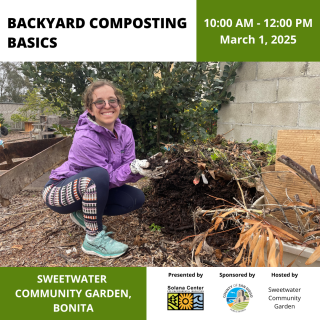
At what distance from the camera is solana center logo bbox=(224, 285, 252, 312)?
1240 millimetres

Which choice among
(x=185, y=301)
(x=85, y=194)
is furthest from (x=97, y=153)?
(x=185, y=301)

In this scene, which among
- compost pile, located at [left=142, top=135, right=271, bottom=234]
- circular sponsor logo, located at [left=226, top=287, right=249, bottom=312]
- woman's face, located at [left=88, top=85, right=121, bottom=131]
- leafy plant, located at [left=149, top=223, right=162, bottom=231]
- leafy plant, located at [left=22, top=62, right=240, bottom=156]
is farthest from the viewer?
leafy plant, located at [left=22, top=62, right=240, bottom=156]

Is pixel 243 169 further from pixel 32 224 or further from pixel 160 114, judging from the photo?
pixel 32 224

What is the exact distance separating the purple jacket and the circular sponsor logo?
3.33ft

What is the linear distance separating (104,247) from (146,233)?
1.37ft

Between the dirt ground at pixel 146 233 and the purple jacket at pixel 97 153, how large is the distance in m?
0.52

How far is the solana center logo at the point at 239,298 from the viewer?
4.07ft

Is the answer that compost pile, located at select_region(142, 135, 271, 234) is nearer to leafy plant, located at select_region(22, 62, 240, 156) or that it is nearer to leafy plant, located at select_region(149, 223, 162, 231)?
leafy plant, located at select_region(149, 223, 162, 231)

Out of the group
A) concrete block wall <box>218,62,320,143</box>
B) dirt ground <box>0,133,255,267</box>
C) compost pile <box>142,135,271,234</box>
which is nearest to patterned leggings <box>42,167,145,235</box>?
dirt ground <box>0,133,255,267</box>

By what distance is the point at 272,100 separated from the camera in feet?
11.0

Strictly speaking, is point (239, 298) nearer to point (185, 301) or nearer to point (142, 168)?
point (185, 301)

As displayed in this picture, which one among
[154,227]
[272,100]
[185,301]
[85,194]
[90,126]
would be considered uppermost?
[272,100]

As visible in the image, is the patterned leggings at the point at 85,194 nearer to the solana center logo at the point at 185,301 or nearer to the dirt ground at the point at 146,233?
the dirt ground at the point at 146,233

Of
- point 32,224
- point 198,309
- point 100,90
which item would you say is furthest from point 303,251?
point 32,224
